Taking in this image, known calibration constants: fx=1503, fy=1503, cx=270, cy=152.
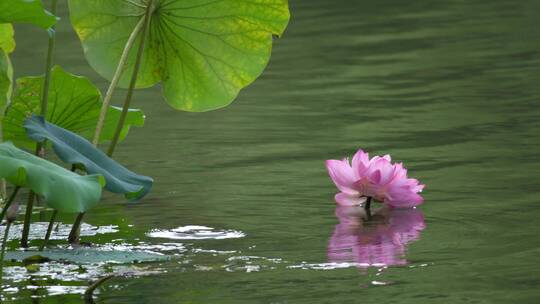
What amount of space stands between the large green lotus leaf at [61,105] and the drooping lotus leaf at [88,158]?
49cm

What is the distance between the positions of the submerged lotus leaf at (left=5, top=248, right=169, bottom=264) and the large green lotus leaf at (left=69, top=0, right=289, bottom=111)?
60 centimetres

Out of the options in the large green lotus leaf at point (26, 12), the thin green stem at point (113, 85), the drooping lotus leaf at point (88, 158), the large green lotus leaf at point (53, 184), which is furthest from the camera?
the thin green stem at point (113, 85)

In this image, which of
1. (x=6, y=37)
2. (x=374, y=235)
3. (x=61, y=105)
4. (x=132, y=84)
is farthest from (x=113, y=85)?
(x=374, y=235)

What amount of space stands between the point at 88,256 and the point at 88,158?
29 centimetres

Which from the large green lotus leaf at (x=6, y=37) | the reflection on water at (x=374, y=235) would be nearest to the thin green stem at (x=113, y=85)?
the large green lotus leaf at (x=6, y=37)

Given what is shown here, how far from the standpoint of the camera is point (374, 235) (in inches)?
131

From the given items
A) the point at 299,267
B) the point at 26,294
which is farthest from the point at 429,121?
the point at 26,294

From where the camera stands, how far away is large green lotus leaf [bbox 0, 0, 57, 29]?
285cm

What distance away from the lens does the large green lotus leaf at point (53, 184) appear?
98.7 inches

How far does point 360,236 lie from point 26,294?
0.86 metres

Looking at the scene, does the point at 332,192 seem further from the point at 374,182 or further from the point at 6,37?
the point at 6,37

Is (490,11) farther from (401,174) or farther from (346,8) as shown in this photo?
(401,174)

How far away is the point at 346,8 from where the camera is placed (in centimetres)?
1181

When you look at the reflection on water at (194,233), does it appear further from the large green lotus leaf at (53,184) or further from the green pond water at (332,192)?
the large green lotus leaf at (53,184)
